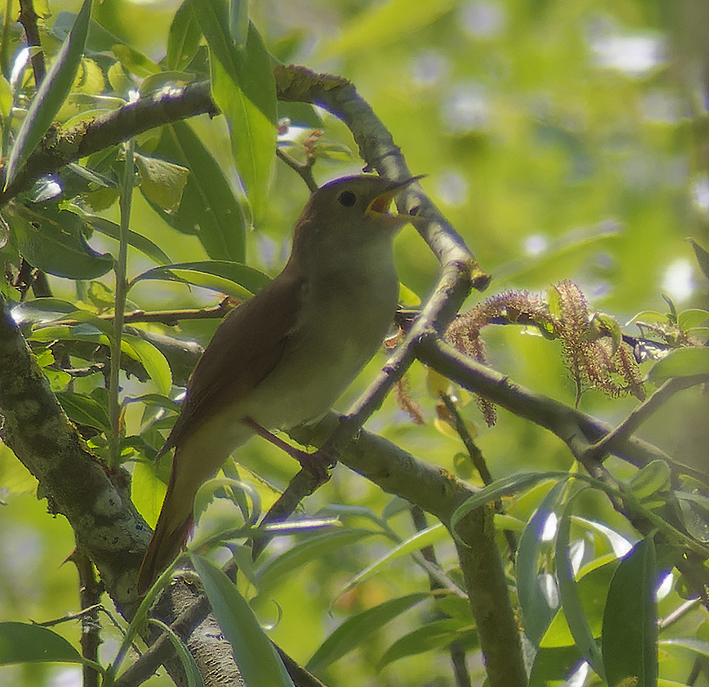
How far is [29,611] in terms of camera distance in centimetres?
288

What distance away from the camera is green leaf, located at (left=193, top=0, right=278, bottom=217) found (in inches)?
46.4

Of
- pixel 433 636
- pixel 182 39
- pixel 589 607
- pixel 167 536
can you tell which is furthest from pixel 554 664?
pixel 182 39

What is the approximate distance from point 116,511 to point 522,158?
1524 millimetres

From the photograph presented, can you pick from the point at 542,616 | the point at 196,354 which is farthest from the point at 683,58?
the point at 196,354

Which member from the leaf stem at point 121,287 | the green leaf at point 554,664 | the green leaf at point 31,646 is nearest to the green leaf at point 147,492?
the leaf stem at point 121,287

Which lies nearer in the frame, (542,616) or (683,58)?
(683,58)

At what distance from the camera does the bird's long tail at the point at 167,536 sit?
144 cm

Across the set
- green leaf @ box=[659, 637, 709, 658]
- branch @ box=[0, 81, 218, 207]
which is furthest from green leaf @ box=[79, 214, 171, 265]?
green leaf @ box=[659, 637, 709, 658]

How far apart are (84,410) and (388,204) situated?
3.02 ft

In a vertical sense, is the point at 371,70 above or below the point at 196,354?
above

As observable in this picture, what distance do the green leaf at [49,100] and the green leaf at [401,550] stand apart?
81 centimetres

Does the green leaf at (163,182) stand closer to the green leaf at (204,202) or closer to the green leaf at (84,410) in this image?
the green leaf at (204,202)

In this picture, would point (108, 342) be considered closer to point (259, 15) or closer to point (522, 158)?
point (259, 15)

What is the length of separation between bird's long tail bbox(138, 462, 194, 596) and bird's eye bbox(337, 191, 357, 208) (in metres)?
0.79
